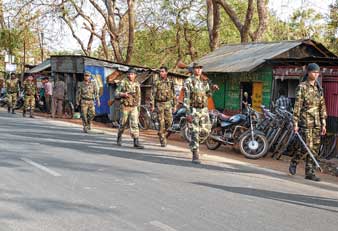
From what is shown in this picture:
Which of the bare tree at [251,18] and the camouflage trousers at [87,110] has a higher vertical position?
the bare tree at [251,18]

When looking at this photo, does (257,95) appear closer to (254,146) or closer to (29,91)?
(254,146)

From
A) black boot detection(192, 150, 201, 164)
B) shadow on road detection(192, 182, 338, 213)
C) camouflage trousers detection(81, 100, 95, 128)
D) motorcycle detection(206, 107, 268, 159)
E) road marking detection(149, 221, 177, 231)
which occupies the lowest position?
road marking detection(149, 221, 177, 231)

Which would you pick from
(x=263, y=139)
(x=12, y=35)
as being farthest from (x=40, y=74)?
(x=263, y=139)

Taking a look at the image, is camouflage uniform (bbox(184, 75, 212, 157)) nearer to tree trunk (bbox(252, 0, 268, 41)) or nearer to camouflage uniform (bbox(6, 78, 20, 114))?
tree trunk (bbox(252, 0, 268, 41))

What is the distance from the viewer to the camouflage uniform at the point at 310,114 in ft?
24.6

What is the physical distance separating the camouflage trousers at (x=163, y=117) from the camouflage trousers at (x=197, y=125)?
2.14 m

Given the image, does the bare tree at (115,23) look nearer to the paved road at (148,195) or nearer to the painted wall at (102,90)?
the painted wall at (102,90)

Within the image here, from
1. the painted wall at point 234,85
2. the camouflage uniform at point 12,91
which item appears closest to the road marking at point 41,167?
the painted wall at point 234,85

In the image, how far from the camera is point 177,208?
5.36 metres

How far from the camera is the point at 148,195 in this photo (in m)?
5.95

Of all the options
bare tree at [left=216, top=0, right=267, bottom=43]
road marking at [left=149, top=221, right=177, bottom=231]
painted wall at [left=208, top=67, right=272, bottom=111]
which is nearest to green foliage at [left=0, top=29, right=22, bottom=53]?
bare tree at [left=216, top=0, right=267, bottom=43]

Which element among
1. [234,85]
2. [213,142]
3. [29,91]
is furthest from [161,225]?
[29,91]

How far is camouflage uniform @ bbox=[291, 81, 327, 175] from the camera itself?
7.49 m

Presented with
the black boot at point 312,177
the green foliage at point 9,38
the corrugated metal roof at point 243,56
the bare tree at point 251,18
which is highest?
the green foliage at point 9,38
